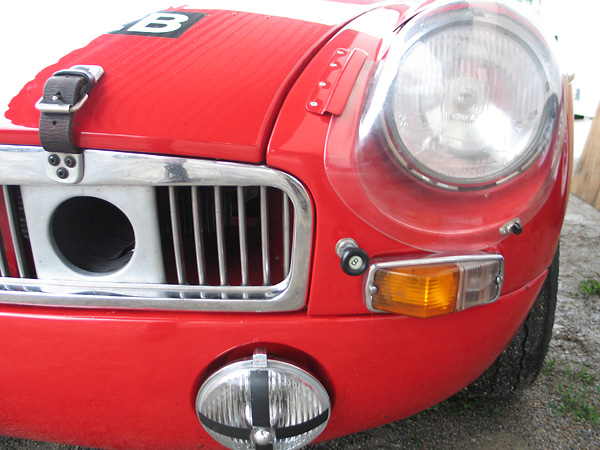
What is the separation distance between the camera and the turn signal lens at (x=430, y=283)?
0.94 m

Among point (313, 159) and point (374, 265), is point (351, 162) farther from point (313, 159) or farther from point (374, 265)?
point (374, 265)

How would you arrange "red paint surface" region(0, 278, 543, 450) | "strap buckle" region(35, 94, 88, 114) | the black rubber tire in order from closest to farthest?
1. "strap buckle" region(35, 94, 88, 114)
2. "red paint surface" region(0, 278, 543, 450)
3. the black rubber tire

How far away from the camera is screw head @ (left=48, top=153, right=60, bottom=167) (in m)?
0.90

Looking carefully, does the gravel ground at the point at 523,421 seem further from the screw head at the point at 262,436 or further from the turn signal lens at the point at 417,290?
the turn signal lens at the point at 417,290

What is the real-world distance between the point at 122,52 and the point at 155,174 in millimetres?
312

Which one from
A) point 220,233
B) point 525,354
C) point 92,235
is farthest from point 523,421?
point 92,235

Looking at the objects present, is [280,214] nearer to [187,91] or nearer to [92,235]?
[187,91]

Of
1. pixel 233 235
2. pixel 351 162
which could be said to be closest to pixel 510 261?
pixel 351 162

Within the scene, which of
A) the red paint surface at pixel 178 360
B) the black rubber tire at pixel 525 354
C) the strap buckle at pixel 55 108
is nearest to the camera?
the strap buckle at pixel 55 108

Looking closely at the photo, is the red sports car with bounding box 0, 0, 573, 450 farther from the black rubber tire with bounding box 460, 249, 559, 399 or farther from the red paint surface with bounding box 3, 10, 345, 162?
the black rubber tire with bounding box 460, 249, 559, 399

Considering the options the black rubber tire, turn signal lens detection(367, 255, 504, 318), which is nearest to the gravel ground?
the black rubber tire

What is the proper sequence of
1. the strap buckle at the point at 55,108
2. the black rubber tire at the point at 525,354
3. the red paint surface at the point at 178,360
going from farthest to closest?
the black rubber tire at the point at 525,354, the red paint surface at the point at 178,360, the strap buckle at the point at 55,108

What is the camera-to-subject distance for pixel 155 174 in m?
0.90

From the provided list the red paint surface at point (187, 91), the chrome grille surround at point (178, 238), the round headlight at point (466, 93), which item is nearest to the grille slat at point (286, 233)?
the chrome grille surround at point (178, 238)
